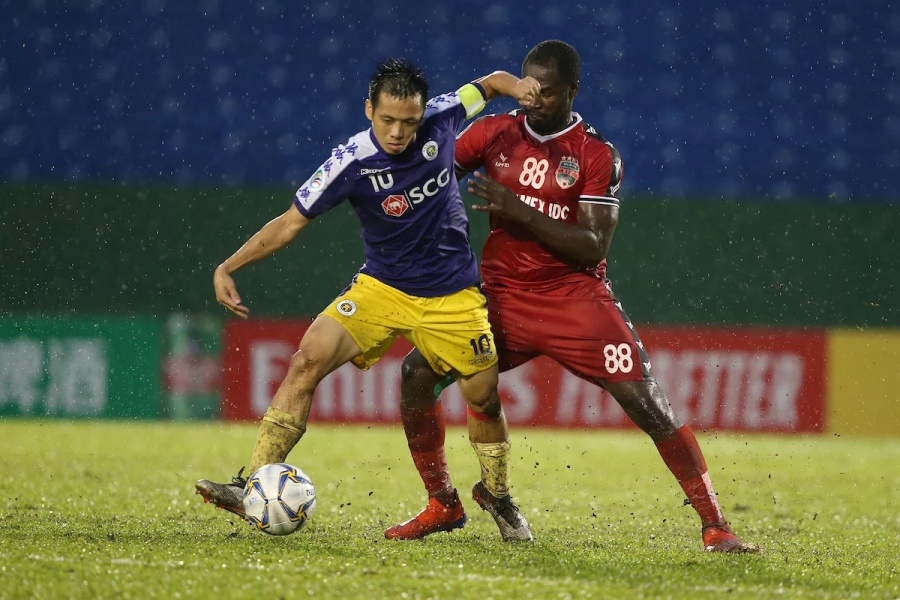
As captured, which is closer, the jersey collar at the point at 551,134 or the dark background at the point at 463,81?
the jersey collar at the point at 551,134

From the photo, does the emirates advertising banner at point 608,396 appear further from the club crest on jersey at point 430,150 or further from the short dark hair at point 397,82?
the short dark hair at point 397,82

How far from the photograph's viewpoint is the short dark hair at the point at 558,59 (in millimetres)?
5133

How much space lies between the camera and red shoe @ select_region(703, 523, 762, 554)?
485 cm

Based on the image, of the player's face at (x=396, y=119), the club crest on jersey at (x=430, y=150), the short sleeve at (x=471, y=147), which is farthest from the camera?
the short sleeve at (x=471, y=147)

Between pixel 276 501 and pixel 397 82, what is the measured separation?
176cm

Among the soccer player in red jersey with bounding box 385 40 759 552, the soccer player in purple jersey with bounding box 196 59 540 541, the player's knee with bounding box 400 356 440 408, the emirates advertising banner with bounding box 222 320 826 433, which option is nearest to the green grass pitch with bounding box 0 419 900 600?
the soccer player in red jersey with bounding box 385 40 759 552

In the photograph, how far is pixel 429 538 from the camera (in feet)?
16.9

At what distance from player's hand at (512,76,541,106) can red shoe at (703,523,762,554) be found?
202 cm

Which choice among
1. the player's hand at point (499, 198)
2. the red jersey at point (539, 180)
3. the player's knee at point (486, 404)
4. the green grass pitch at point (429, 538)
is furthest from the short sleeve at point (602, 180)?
the green grass pitch at point (429, 538)

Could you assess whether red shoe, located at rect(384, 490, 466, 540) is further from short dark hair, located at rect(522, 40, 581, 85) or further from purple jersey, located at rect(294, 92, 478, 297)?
short dark hair, located at rect(522, 40, 581, 85)

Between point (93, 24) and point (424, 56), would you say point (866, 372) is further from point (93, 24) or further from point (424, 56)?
point (93, 24)

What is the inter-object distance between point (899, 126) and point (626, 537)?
11.5 metres

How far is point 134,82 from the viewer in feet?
48.1

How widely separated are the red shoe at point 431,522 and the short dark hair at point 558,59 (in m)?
1.98
